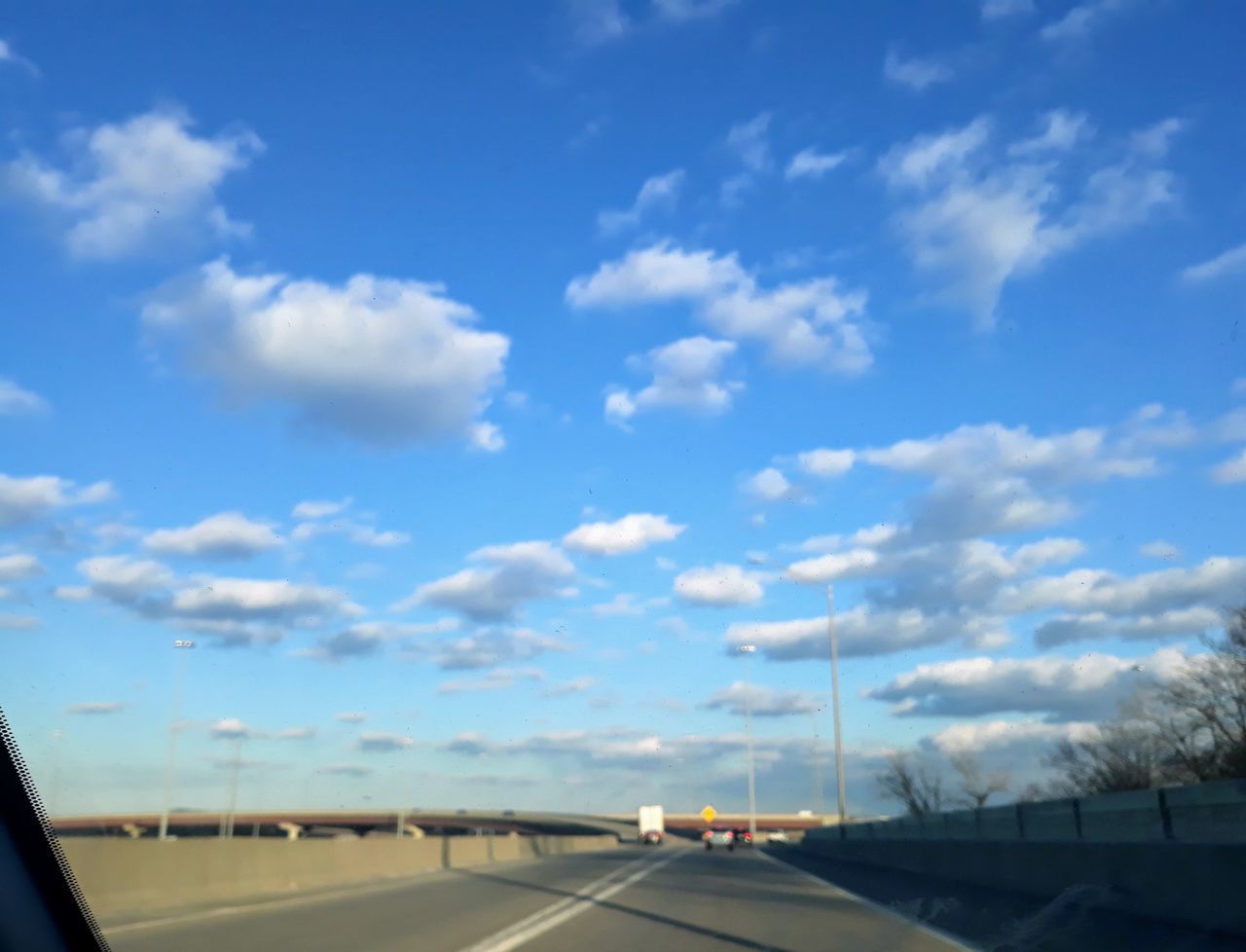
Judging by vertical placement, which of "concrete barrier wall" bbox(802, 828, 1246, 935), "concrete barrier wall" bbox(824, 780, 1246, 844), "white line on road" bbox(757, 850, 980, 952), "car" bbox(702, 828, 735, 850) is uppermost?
"car" bbox(702, 828, 735, 850)

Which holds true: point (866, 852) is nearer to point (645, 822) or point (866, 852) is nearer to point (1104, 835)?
point (1104, 835)

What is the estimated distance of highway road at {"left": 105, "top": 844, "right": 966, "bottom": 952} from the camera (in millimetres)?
14484

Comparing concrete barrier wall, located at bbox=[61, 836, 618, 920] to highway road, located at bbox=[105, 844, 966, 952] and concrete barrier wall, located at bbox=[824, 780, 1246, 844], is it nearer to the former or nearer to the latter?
highway road, located at bbox=[105, 844, 966, 952]

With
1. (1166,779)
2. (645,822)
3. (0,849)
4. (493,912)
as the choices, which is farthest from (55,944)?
(645,822)

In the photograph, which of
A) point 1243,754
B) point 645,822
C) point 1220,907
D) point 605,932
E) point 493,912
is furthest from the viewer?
point 645,822

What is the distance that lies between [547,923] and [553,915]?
5.01 ft

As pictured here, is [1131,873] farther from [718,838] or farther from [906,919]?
[718,838]

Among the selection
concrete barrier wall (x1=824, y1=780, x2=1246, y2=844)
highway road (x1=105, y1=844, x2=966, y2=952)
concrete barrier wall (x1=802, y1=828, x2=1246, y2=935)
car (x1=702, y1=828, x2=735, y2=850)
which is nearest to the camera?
concrete barrier wall (x1=802, y1=828, x2=1246, y2=935)

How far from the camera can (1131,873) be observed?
1438 centimetres

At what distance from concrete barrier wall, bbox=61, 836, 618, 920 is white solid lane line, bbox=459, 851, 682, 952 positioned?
17.8 feet

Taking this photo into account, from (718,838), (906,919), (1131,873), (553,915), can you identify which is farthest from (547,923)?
(718,838)

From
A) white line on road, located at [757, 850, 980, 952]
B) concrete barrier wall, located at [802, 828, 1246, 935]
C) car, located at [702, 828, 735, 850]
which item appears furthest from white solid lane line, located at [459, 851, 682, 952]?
car, located at [702, 828, 735, 850]

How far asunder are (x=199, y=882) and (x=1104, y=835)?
15.8 meters

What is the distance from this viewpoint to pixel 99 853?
17844 millimetres
